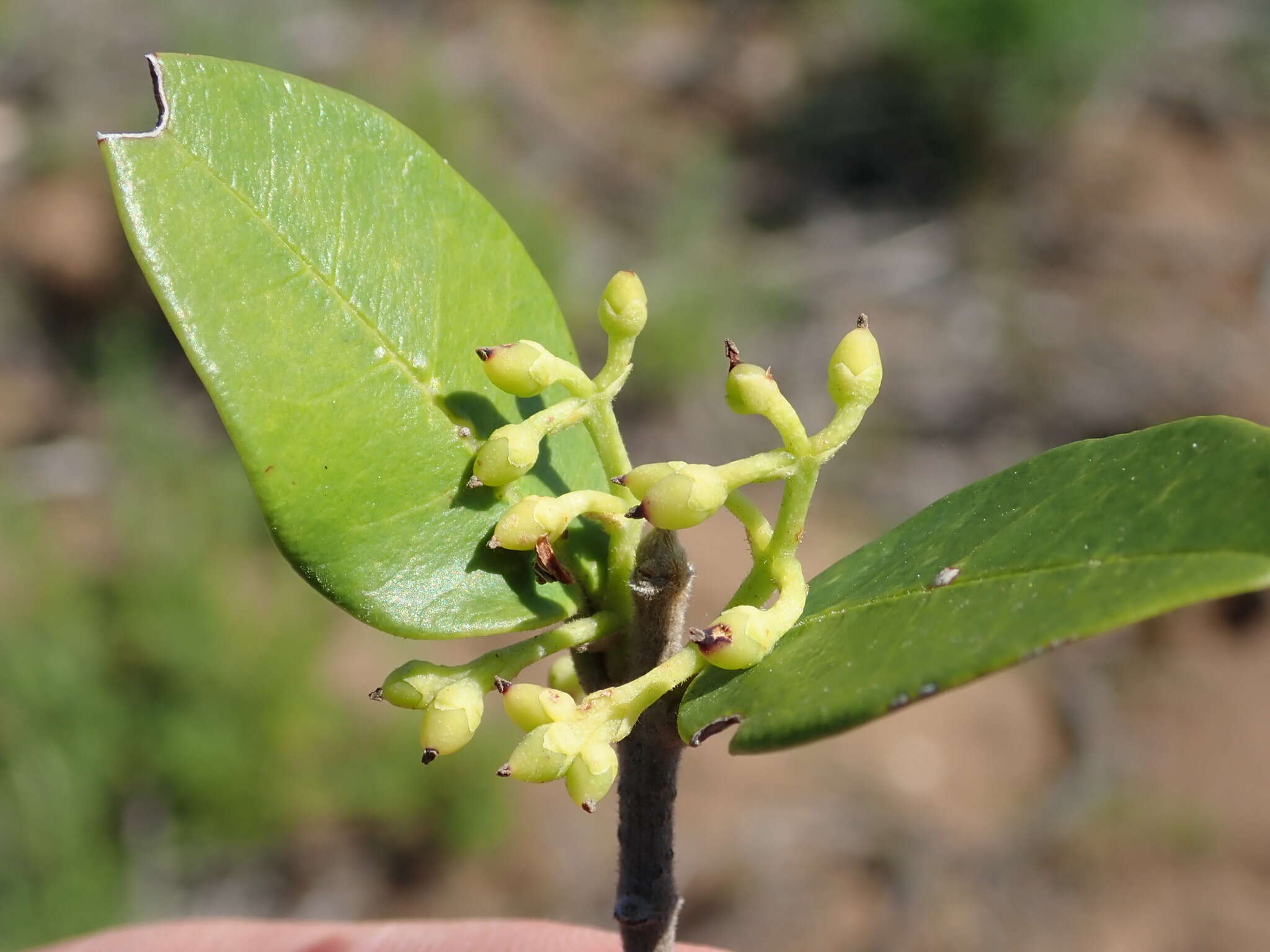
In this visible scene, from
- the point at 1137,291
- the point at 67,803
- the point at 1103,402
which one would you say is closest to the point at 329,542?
the point at 67,803

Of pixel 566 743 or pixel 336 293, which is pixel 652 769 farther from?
pixel 336 293

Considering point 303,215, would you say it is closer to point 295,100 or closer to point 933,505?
point 295,100

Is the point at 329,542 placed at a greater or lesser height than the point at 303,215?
lesser

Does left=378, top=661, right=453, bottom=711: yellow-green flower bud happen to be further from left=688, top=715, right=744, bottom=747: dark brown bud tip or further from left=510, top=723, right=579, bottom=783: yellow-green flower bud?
left=688, top=715, right=744, bottom=747: dark brown bud tip

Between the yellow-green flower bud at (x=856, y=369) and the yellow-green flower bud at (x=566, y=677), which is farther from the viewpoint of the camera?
the yellow-green flower bud at (x=566, y=677)

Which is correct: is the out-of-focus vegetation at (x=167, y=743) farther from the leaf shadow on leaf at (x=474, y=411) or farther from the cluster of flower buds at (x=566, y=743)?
the cluster of flower buds at (x=566, y=743)

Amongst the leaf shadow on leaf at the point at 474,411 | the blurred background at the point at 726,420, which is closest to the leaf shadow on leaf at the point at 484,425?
the leaf shadow on leaf at the point at 474,411

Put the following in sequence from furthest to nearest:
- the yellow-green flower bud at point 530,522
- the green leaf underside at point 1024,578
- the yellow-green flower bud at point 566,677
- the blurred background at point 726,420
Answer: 1. the blurred background at point 726,420
2. the yellow-green flower bud at point 566,677
3. the yellow-green flower bud at point 530,522
4. the green leaf underside at point 1024,578
